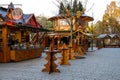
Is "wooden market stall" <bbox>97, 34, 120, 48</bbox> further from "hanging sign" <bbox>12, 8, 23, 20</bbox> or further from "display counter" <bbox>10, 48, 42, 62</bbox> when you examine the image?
"hanging sign" <bbox>12, 8, 23, 20</bbox>

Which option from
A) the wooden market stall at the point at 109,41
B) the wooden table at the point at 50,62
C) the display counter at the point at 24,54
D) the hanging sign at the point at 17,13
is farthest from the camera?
the wooden market stall at the point at 109,41

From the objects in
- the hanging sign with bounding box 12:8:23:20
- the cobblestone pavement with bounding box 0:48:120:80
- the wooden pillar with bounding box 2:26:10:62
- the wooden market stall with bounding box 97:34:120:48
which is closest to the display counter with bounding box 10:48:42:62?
the wooden pillar with bounding box 2:26:10:62

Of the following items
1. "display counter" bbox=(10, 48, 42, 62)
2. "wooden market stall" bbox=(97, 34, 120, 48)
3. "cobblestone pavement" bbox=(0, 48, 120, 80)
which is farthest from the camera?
"wooden market stall" bbox=(97, 34, 120, 48)

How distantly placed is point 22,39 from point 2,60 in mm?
10055

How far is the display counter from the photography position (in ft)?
61.3

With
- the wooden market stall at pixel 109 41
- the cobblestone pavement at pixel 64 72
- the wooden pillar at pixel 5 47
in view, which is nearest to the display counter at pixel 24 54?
the wooden pillar at pixel 5 47

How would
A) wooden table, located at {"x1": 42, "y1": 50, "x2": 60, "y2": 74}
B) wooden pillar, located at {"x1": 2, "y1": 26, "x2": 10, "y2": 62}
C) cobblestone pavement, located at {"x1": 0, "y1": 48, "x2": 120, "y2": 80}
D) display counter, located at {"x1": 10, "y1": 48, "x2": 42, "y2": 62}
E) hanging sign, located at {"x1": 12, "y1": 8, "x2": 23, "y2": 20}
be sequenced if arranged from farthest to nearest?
hanging sign, located at {"x1": 12, "y1": 8, "x2": 23, "y2": 20}, display counter, located at {"x1": 10, "y1": 48, "x2": 42, "y2": 62}, wooden pillar, located at {"x1": 2, "y1": 26, "x2": 10, "y2": 62}, wooden table, located at {"x1": 42, "y1": 50, "x2": 60, "y2": 74}, cobblestone pavement, located at {"x1": 0, "y1": 48, "x2": 120, "y2": 80}

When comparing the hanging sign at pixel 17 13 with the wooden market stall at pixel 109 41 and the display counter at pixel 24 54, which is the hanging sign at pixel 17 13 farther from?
the wooden market stall at pixel 109 41

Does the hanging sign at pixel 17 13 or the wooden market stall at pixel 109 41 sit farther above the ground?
the hanging sign at pixel 17 13

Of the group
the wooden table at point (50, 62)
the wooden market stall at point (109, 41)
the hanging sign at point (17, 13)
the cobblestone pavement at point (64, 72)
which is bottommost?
the cobblestone pavement at point (64, 72)

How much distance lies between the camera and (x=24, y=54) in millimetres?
20297

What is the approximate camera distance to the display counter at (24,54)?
18.7 metres

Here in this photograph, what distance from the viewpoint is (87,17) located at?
44.0 m

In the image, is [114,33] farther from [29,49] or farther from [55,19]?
[29,49]
